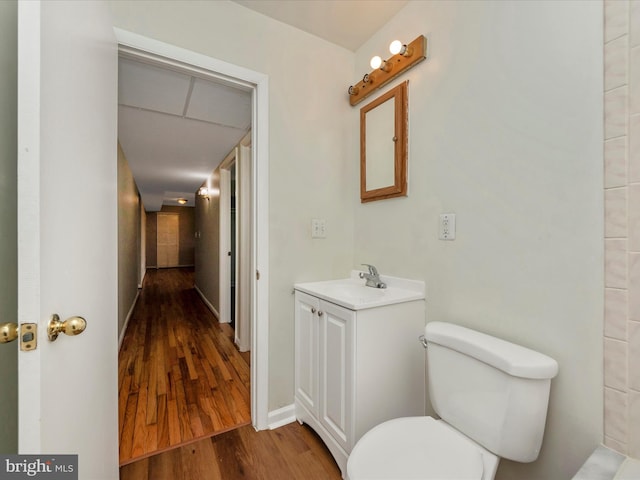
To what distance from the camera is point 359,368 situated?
4.15 feet

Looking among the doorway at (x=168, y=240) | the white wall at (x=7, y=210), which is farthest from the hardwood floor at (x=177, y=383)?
the doorway at (x=168, y=240)

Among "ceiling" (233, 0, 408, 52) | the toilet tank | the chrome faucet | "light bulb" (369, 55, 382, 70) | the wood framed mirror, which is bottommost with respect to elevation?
the toilet tank

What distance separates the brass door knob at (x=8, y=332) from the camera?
1.92ft

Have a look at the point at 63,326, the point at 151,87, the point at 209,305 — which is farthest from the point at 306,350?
the point at 209,305

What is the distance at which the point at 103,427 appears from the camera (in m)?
1.06

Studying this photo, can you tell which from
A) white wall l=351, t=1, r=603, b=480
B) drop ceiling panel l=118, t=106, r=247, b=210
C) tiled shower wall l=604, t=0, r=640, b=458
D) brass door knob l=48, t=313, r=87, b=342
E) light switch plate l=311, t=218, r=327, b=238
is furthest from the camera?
drop ceiling panel l=118, t=106, r=247, b=210

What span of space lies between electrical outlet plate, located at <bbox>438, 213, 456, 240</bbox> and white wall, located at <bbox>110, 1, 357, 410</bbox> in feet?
2.35

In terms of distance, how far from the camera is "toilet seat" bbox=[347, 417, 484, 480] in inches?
33.1

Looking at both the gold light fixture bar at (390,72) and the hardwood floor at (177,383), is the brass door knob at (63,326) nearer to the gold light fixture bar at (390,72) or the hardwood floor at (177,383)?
the hardwood floor at (177,383)

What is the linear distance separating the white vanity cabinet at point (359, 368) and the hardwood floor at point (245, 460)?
0.09 m

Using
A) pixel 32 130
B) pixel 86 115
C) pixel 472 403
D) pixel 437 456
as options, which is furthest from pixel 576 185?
pixel 86 115

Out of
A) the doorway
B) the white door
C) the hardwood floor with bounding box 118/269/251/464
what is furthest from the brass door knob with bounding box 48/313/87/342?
the doorway

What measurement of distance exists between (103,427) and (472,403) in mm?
1363

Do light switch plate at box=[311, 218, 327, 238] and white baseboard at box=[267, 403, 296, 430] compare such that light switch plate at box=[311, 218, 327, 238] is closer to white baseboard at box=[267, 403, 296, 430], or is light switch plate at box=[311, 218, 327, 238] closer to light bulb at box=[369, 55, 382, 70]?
light bulb at box=[369, 55, 382, 70]
